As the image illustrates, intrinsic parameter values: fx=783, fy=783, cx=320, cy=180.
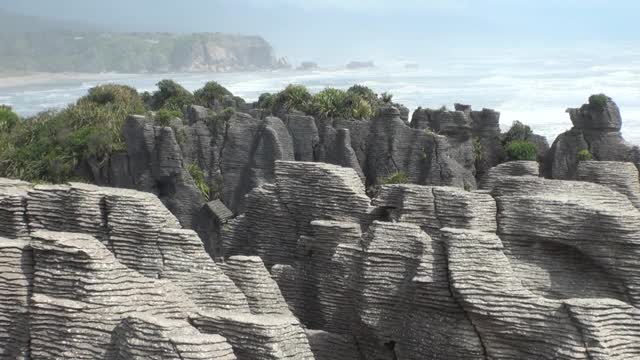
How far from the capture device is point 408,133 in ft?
88.8

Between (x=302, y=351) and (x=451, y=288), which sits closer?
(x=302, y=351)

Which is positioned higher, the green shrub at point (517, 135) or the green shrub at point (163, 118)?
the green shrub at point (163, 118)

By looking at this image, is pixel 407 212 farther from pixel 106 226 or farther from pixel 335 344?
pixel 106 226

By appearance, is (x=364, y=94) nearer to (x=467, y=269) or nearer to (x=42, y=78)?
(x=467, y=269)

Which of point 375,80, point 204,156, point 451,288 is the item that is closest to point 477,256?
point 451,288

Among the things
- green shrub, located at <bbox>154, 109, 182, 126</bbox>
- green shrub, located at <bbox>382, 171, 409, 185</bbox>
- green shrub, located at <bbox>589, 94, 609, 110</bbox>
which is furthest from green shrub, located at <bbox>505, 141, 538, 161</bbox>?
green shrub, located at <bbox>154, 109, 182, 126</bbox>

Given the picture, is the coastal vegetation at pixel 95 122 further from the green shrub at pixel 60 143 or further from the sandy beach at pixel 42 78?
the sandy beach at pixel 42 78

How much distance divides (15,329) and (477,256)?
5824mm

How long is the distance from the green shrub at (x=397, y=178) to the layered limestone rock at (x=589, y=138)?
4875 millimetres

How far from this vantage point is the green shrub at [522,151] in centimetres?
2812

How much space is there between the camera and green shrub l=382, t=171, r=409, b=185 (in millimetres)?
24783

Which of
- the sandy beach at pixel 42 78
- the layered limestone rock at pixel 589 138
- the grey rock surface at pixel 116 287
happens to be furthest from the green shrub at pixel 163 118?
the sandy beach at pixel 42 78

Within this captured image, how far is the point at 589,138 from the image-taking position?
26.5m

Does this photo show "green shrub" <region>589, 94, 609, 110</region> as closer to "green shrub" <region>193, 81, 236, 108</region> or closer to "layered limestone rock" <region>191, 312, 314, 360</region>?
"layered limestone rock" <region>191, 312, 314, 360</region>
